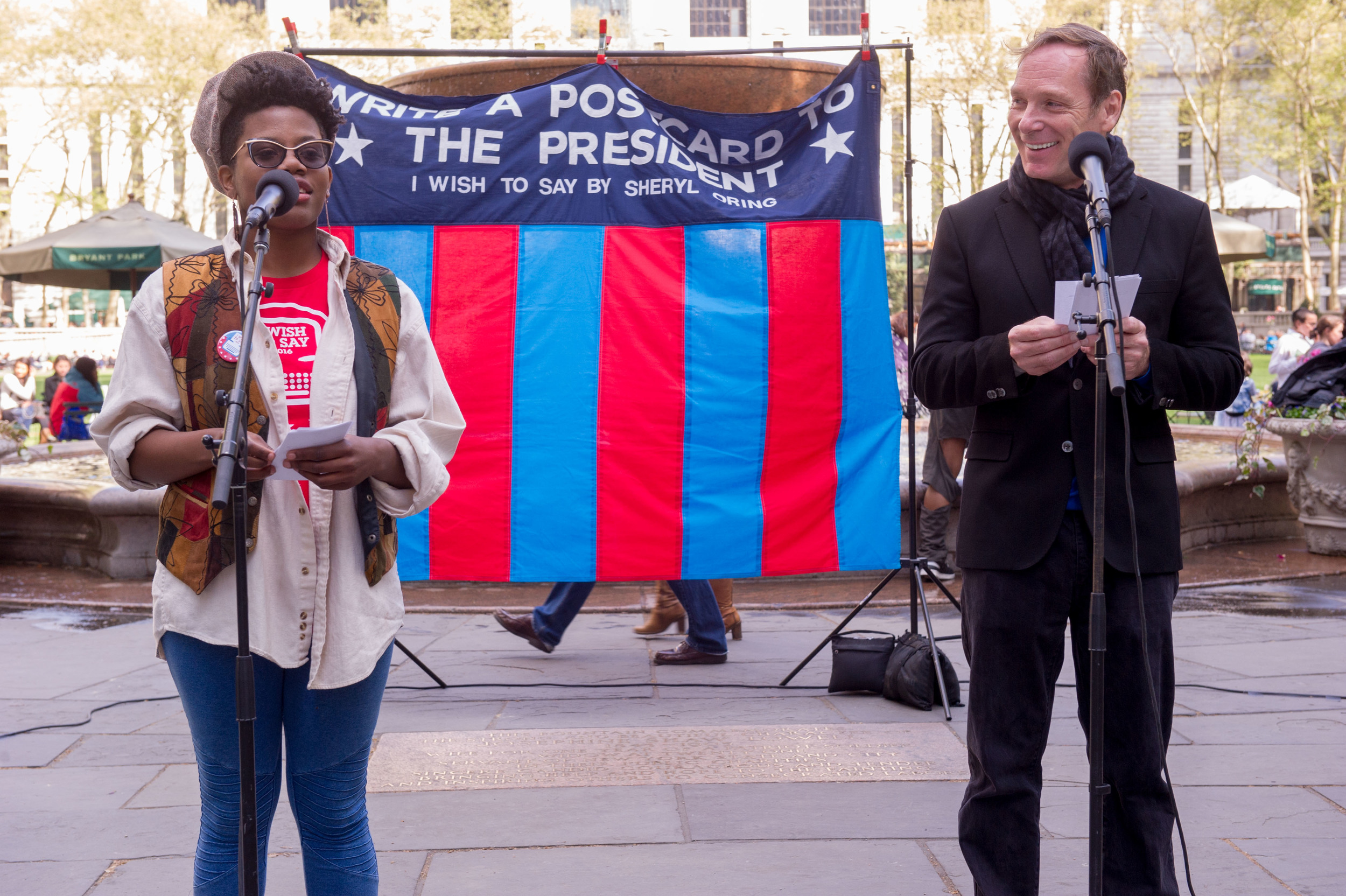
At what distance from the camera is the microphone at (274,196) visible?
212 cm

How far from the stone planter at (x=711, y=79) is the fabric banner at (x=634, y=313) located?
388 mm

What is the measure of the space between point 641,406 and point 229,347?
307 cm

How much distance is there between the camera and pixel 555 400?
206 inches

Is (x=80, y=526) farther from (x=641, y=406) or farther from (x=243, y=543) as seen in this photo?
(x=243, y=543)

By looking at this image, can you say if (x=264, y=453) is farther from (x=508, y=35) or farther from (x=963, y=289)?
(x=508, y=35)

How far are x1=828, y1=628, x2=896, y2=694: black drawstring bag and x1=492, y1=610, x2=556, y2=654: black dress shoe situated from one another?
1.47 m

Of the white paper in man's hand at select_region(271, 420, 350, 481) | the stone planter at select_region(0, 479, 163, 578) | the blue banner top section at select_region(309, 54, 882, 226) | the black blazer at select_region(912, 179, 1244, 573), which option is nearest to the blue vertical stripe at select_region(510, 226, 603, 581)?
the blue banner top section at select_region(309, 54, 882, 226)

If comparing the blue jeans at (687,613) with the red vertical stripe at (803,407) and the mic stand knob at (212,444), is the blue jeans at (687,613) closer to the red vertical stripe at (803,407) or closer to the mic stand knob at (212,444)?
the red vertical stripe at (803,407)

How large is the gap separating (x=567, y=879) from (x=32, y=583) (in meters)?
6.25

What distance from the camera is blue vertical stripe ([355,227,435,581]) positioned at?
520 centimetres

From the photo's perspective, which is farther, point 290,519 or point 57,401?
point 57,401

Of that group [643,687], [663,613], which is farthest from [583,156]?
[663,613]

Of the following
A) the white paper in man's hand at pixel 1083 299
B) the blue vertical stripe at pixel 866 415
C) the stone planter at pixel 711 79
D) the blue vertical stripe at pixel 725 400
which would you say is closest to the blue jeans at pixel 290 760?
the white paper in man's hand at pixel 1083 299

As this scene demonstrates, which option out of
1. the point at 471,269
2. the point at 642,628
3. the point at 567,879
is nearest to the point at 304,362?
the point at 567,879
